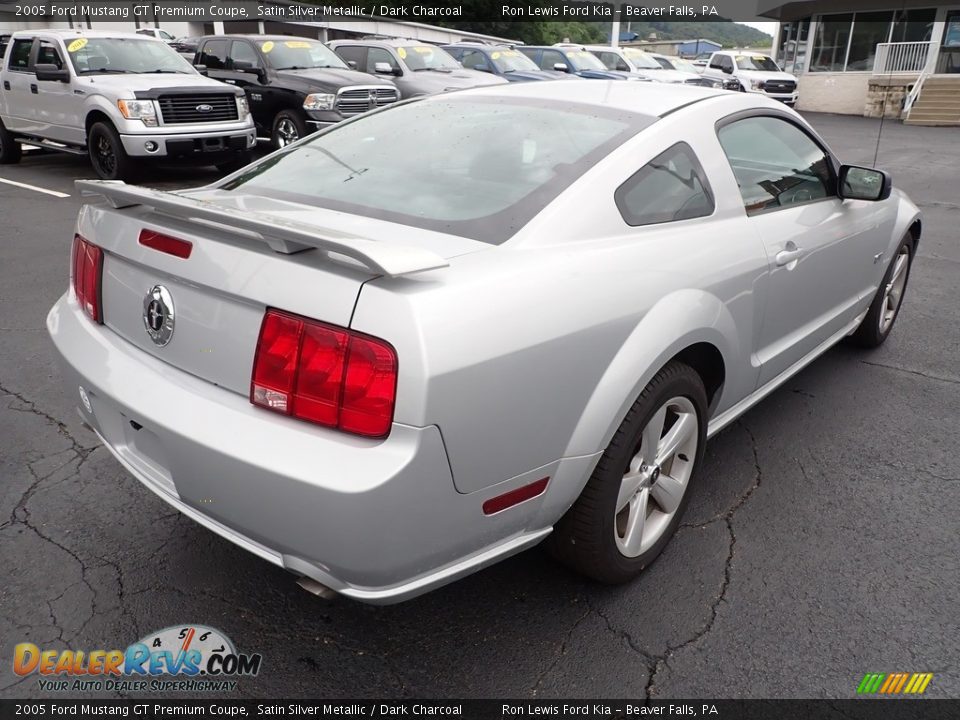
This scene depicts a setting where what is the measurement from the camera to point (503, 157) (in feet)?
8.44

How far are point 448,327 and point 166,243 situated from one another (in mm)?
914

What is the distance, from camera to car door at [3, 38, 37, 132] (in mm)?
10188

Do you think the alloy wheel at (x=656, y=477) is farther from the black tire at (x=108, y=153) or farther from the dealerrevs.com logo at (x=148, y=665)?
the black tire at (x=108, y=153)

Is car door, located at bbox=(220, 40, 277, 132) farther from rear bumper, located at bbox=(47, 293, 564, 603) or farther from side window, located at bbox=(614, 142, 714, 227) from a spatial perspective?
rear bumper, located at bbox=(47, 293, 564, 603)

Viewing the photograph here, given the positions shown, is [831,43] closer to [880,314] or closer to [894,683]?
[880,314]

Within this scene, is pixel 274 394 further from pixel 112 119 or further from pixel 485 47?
pixel 485 47

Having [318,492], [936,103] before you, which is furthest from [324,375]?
[936,103]

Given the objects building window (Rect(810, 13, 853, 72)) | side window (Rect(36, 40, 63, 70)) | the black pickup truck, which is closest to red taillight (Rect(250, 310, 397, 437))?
the black pickup truck

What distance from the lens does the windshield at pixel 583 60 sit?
1792 cm

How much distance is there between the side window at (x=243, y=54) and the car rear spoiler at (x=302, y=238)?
10153 millimetres

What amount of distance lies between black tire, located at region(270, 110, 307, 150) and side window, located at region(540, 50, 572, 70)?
349 inches

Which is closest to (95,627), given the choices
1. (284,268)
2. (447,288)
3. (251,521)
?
(251,521)

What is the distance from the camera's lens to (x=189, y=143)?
30.0 feet

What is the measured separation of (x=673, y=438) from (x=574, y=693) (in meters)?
0.88
